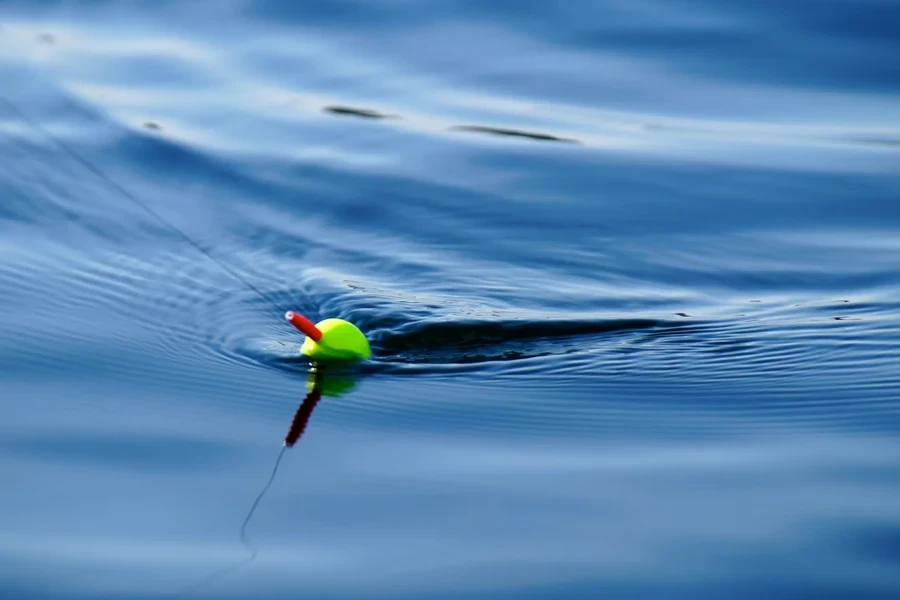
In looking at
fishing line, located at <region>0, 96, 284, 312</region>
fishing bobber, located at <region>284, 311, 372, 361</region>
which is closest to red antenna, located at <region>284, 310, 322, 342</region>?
fishing bobber, located at <region>284, 311, 372, 361</region>

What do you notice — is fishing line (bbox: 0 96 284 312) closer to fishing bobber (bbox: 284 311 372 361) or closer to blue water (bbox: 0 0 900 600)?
blue water (bbox: 0 0 900 600)

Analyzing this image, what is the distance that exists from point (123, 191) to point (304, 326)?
1581mm

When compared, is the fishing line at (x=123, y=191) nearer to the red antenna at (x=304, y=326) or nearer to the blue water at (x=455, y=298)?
the blue water at (x=455, y=298)

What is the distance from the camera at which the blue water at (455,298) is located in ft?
5.73

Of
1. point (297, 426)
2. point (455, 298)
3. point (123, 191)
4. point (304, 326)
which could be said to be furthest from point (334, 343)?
point (123, 191)

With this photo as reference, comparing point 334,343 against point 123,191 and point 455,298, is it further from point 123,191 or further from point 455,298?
point 123,191

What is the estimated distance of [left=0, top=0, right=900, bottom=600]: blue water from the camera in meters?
1.75

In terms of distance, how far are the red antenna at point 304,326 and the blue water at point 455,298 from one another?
86 millimetres

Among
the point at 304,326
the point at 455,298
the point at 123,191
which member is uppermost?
the point at 123,191

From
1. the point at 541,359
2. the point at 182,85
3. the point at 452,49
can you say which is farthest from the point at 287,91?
the point at 541,359

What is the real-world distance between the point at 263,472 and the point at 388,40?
3.63 meters

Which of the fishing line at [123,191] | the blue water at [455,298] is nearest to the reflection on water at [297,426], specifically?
the blue water at [455,298]

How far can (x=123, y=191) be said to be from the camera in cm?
369

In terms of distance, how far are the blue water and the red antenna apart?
0.28 feet
